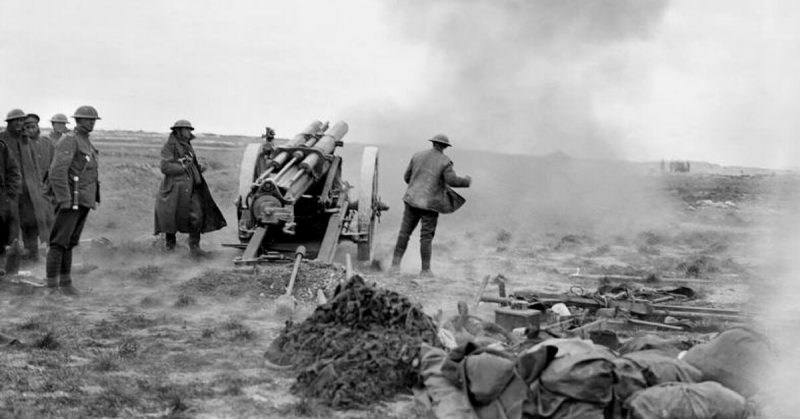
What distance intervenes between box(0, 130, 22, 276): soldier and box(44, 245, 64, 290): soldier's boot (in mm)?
1377

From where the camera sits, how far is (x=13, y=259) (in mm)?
9492

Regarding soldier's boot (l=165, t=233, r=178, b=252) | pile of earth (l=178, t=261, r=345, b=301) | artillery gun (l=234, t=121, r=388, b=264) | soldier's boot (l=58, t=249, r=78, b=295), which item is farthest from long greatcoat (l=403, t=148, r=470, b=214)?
soldier's boot (l=58, t=249, r=78, b=295)

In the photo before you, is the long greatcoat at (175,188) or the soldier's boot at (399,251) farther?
the long greatcoat at (175,188)

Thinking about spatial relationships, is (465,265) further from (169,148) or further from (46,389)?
(46,389)

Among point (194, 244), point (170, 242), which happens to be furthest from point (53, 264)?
point (170, 242)

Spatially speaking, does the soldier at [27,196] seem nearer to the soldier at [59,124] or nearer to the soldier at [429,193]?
the soldier at [59,124]

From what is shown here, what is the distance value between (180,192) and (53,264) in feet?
9.23

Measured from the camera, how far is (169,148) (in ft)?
36.8

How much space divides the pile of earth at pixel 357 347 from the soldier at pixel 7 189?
5.12m

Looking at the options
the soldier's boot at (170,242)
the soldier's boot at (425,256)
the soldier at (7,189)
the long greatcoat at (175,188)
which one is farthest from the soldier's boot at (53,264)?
the soldier's boot at (425,256)

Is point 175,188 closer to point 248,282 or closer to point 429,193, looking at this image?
point 248,282

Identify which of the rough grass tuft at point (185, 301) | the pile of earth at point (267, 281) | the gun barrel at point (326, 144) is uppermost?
the gun barrel at point (326, 144)

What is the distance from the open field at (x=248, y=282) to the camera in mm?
5223

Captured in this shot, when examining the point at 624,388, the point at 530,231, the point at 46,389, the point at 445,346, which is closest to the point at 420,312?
the point at 445,346
